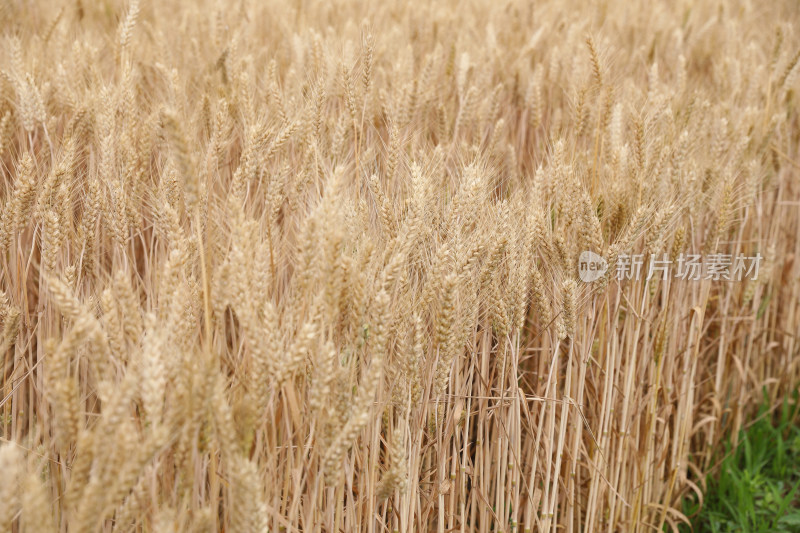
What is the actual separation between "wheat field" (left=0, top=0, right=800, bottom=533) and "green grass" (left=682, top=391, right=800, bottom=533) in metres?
0.12

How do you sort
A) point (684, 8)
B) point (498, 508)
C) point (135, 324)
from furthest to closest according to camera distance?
1. point (684, 8)
2. point (498, 508)
3. point (135, 324)

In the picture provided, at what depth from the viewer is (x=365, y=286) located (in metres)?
1.22

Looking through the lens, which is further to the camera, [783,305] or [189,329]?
[783,305]

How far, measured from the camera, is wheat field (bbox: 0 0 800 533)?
1.09 metres

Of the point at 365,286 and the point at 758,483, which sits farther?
the point at 758,483

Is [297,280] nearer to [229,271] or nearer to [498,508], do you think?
[229,271]

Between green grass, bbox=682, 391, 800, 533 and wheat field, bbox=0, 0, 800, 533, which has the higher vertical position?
wheat field, bbox=0, 0, 800, 533

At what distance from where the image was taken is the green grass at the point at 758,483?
241 centimetres

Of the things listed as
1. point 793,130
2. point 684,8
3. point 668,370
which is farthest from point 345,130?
point 684,8

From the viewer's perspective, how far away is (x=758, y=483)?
8.32ft

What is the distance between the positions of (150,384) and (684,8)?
4.44 metres

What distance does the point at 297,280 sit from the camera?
49.3 inches

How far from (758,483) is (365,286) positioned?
201cm

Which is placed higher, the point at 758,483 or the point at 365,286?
the point at 365,286
